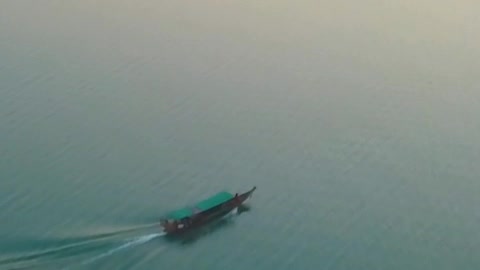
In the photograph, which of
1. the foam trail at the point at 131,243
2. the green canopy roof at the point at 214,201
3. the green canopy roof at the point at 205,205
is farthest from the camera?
the green canopy roof at the point at 214,201

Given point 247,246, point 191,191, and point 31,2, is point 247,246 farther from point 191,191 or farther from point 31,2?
point 31,2

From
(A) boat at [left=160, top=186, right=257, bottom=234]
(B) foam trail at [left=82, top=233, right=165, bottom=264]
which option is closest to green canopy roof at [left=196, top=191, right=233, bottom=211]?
(A) boat at [left=160, top=186, right=257, bottom=234]

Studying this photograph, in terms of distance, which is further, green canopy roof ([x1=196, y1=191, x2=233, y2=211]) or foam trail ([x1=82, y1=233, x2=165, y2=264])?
green canopy roof ([x1=196, y1=191, x2=233, y2=211])

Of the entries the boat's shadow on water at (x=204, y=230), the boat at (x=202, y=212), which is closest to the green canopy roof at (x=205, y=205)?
the boat at (x=202, y=212)

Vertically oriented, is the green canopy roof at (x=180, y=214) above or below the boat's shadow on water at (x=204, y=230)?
above

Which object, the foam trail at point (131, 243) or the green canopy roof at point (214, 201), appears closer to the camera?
the foam trail at point (131, 243)

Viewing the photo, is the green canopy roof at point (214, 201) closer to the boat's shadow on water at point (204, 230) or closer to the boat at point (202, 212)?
the boat at point (202, 212)

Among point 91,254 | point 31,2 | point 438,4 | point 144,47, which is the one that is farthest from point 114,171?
point 438,4

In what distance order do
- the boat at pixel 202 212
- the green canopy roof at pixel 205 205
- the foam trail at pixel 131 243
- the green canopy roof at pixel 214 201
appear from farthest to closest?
the green canopy roof at pixel 214 201, the green canopy roof at pixel 205 205, the boat at pixel 202 212, the foam trail at pixel 131 243

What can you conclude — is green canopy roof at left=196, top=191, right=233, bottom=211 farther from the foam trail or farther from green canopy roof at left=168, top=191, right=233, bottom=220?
the foam trail
